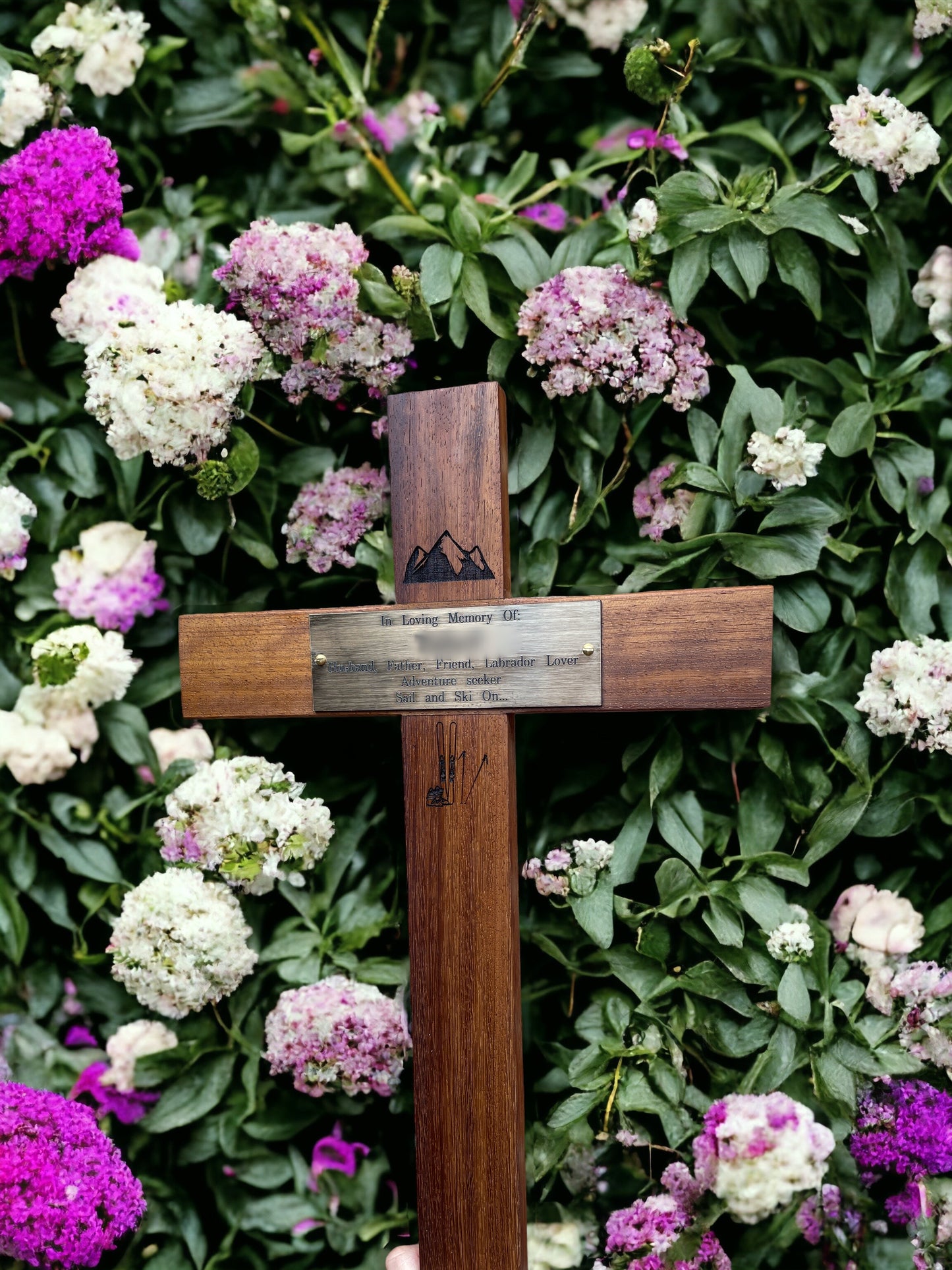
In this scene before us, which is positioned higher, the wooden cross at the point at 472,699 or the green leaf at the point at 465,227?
the green leaf at the point at 465,227

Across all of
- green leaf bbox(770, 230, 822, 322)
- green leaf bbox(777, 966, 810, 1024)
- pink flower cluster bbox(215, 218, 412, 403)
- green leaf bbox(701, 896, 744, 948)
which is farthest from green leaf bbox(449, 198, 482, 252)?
green leaf bbox(777, 966, 810, 1024)

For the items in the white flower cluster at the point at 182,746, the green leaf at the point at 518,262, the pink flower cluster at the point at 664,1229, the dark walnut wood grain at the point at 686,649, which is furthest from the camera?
the white flower cluster at the point at 182,746

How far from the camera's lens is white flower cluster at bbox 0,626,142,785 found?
1317 mm

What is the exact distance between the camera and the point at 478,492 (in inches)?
44.7

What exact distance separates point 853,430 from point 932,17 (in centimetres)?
53

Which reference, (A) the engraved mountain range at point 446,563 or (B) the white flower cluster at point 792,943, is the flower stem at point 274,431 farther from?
(B) the white flower cluster at point 792,943

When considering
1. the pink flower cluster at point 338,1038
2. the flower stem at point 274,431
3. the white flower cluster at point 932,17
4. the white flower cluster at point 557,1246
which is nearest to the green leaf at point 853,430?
the white flower cluster at point 932,17

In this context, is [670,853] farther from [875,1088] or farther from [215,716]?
[215,716]

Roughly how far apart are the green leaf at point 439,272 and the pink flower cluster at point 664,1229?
1.16 metres

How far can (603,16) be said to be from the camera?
4.29 feet

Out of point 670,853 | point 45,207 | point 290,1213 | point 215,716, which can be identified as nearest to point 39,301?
point 45,207

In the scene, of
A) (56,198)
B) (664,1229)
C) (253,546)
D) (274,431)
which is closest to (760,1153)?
(664,1229)

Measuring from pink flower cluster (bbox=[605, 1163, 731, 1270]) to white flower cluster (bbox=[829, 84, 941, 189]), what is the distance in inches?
50.3

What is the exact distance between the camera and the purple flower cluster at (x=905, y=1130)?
1.17m
